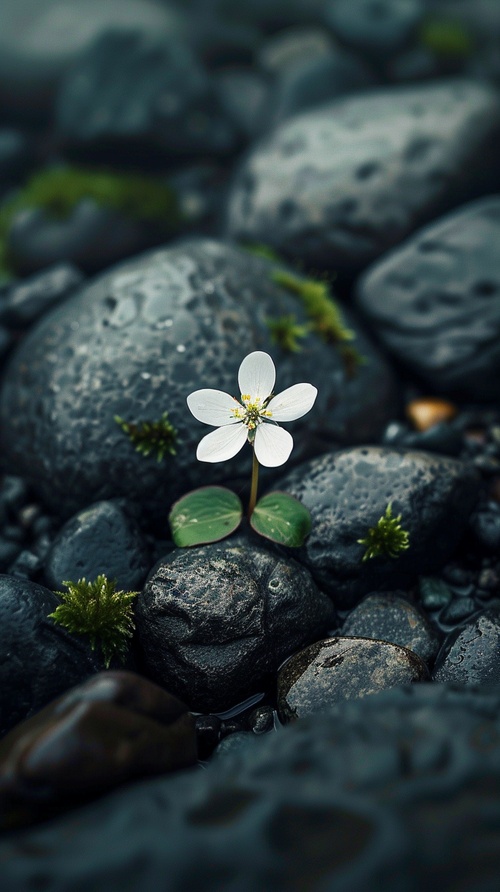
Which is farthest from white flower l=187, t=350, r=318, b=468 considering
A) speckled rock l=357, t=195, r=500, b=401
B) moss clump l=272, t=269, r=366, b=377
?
speckled rock l=357, t=195, r=500, b=401

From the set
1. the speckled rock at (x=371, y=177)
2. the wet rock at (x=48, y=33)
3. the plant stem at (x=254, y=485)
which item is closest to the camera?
the plant stem at (x=254, y=485)

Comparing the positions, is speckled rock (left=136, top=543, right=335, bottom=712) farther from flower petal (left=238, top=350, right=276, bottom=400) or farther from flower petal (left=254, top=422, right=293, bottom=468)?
flower petal (left=238, top=350, right=276, bottom=400)

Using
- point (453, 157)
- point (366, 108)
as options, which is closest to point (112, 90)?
point (366, 108)

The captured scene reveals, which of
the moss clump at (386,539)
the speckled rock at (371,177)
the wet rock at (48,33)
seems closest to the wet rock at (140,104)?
the wet rock at (48,33)

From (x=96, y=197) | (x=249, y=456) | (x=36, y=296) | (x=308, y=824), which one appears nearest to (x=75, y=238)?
(x=96, y=197)

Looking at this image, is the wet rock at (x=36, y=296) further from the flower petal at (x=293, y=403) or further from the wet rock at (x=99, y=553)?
the flower petal at (x=293, y=403)

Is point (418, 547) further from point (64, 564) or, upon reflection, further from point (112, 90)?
point (112, 90)
